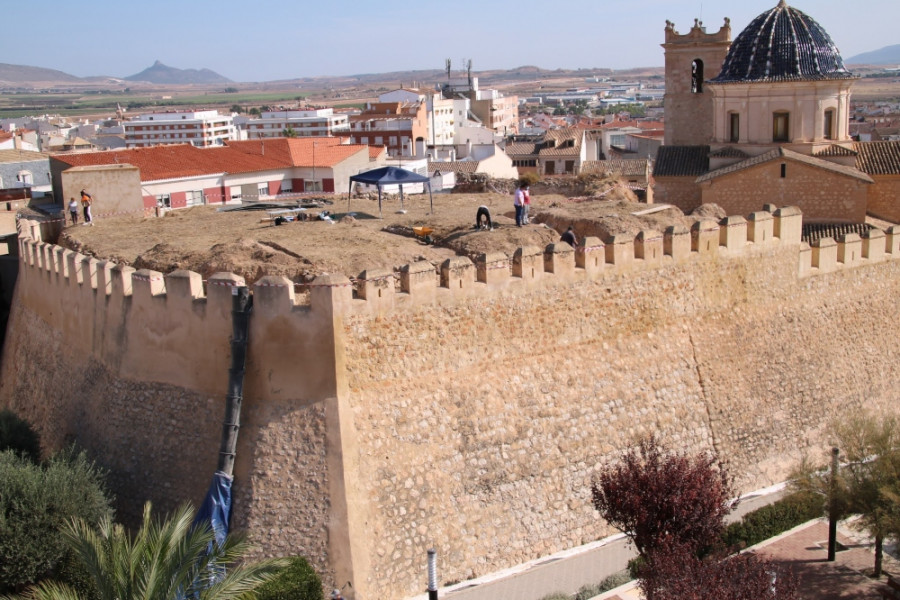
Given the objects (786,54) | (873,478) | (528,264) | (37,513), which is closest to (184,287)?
(37,513)

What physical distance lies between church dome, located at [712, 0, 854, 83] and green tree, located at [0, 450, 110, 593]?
596 inches

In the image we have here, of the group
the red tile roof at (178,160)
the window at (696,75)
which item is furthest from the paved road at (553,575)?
the window at (696,75)

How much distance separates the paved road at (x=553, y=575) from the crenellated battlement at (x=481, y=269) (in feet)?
10.4

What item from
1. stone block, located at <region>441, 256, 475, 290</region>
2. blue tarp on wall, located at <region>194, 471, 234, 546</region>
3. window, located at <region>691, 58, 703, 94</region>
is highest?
window, located at <region>691, 58, 703, 94</region>

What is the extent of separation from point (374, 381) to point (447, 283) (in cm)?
145

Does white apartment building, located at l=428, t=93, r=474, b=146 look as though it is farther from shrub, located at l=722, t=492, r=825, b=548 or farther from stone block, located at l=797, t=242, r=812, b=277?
shrub, located at l=722, t=492, r=825, b=548

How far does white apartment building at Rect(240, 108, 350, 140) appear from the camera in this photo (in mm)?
88312

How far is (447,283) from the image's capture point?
11000 mm

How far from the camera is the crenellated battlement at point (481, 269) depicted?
1030 centimetres

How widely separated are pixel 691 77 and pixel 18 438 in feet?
59.4

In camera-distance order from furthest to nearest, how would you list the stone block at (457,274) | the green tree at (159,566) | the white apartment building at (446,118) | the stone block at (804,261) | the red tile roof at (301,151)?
1. the white apartment building at (446,118)
2. the red tile roof at (301,151)
3. the stone block at (804,261)
4. the stone block at (457,274)
5. the green tree at (159,566)

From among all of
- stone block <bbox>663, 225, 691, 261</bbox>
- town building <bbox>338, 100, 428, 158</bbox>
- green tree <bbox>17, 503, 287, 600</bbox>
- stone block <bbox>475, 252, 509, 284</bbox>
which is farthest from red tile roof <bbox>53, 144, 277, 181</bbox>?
town building <bbox>338, 100, 428, 158</bbox>

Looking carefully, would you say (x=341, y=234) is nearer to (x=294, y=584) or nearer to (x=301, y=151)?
(x=294, y=584)

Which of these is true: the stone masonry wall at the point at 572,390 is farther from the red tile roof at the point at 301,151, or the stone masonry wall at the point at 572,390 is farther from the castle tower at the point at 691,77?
the red tile roof at the point at 301,151
